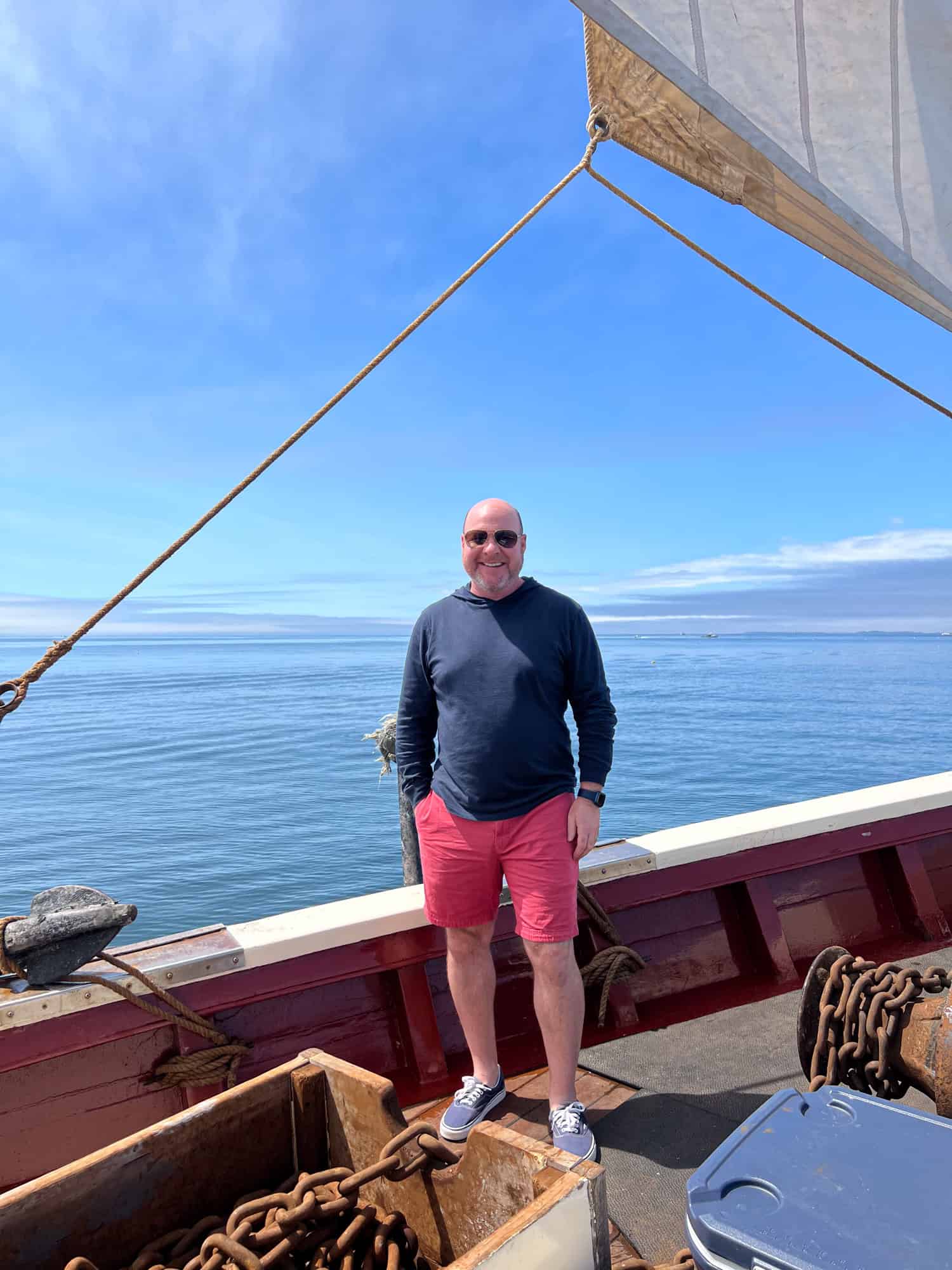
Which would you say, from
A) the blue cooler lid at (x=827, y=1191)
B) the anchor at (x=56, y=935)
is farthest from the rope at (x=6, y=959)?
the blue cooler lid at (x=827, y=1191)

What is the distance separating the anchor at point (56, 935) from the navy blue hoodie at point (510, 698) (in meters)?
0.93

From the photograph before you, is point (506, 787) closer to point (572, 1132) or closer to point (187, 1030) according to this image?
point (572, 1132)

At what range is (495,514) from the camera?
261 cm

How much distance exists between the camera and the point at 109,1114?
8.25 ft

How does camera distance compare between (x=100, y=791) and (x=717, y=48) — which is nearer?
(x=717, y=48)

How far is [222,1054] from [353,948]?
49cm

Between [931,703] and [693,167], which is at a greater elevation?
[693,167]

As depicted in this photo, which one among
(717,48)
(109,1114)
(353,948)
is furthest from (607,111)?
(109,1114)

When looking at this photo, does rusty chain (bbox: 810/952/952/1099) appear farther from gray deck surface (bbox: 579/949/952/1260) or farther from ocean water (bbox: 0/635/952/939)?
ocean water (bbox: 0/635/952/939)

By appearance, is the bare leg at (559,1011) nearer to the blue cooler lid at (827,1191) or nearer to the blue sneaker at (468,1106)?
the blue sneaker at (468,1106)

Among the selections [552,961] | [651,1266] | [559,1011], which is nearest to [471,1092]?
[559,1011]

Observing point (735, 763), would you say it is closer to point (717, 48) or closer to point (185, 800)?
point (185, 800)

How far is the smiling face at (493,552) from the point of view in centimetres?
262

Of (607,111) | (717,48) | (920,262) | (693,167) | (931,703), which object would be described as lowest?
(931,703)
